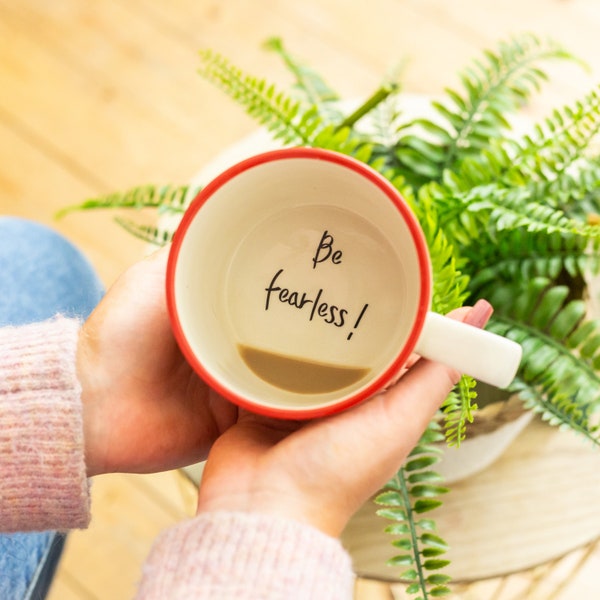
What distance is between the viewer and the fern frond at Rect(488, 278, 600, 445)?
66 cm

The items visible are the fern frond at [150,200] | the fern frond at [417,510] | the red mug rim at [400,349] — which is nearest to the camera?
the red mug rim at [400,349]

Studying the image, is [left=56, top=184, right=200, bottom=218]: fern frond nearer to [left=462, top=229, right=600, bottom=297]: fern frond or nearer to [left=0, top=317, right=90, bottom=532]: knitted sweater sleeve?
[left=0, top=317, right=90, bottom=532]: knitted sweater sleeve

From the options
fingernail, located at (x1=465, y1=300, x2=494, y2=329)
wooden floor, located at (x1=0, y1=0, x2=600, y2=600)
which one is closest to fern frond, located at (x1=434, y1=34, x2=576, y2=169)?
fingernail, located at (x1=465, y1=300, x2=494, y2=329)

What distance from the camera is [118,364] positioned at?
0.64 m

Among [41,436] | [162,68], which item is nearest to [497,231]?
[41,436]

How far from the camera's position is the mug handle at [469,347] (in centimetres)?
49

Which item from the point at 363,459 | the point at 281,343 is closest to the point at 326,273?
the point at 281,343

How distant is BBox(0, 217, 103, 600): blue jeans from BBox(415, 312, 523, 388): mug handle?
1.61 feet

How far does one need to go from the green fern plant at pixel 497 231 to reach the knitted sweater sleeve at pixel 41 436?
0.22 m

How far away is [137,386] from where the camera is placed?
0.65 metres

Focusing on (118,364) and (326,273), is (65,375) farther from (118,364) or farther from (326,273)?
(326,273)

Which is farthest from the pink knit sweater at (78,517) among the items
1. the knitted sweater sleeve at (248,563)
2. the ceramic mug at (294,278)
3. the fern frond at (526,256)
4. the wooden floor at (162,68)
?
the wooden floor at (162,68)

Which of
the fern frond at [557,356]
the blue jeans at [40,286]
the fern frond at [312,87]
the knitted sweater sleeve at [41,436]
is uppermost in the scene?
the fern frond at [312,87]

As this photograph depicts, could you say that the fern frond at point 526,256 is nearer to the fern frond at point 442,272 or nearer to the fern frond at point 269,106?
the fern frond at point 442,272
